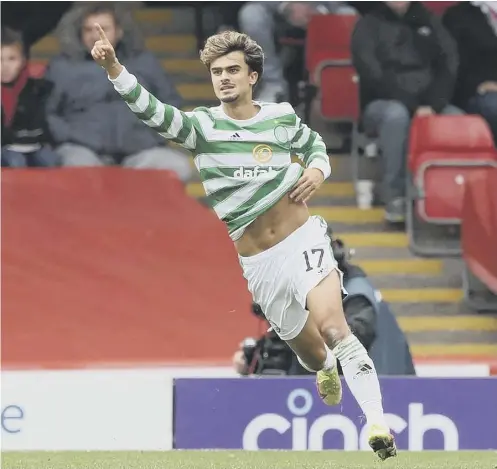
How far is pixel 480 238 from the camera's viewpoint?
11.5 m

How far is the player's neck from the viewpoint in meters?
7.05

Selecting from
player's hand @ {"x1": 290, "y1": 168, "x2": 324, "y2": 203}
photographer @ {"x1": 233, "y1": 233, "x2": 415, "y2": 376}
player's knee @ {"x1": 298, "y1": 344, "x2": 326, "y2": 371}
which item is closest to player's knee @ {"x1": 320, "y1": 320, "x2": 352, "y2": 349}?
player's knee @ {"x1": 298, "y1": 344, "x2": 326, "y2": 371}

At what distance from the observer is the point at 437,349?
11.4m

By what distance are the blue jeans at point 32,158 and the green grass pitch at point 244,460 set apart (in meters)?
3.17

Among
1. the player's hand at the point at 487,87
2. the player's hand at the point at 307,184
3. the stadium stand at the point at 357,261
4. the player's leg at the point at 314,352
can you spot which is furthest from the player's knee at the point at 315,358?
the player's hand at the point at 487,87

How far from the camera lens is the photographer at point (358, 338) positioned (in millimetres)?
8711

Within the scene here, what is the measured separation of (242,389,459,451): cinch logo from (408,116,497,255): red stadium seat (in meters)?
2.98

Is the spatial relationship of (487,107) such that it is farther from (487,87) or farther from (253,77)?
(253,77)

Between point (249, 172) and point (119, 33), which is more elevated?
point (119, 33)

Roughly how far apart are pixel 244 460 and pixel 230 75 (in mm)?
1996

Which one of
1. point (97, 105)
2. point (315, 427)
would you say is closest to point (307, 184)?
point (315, 427)

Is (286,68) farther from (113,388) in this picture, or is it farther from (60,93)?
(113,388)

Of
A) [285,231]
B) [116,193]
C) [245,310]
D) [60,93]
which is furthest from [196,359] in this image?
[285,231]

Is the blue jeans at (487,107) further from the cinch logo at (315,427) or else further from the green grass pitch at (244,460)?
the green grass pitch at (244,460)
